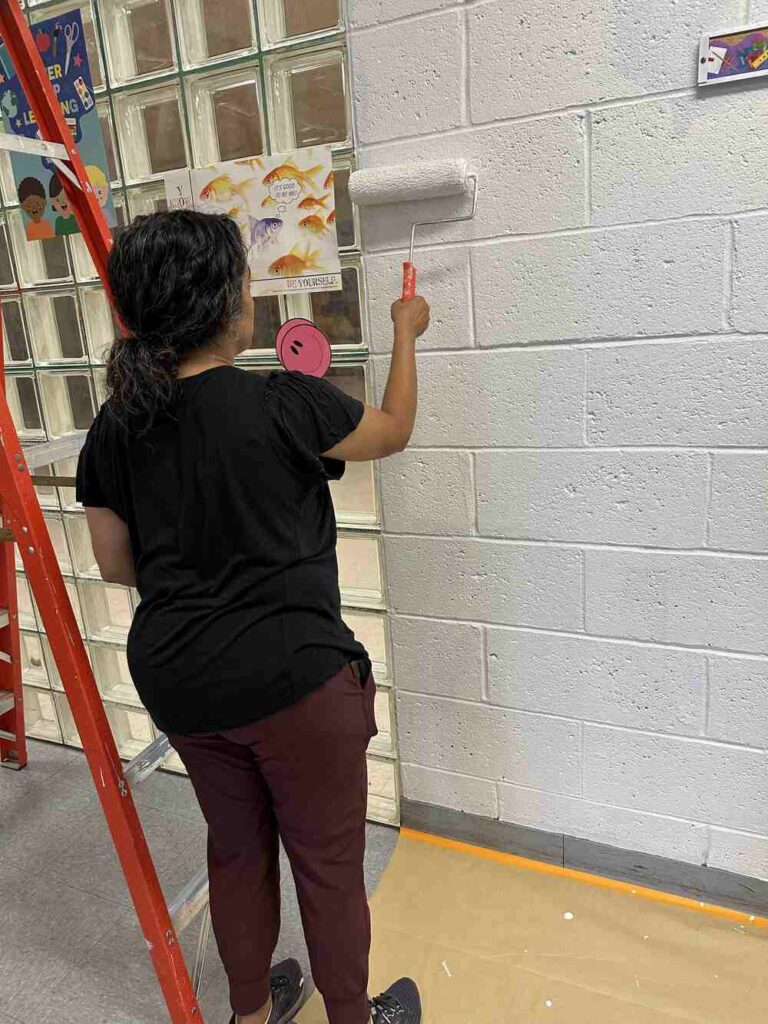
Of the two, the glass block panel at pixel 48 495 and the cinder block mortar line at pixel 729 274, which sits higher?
the cinder block mortar line at pixel 729 274

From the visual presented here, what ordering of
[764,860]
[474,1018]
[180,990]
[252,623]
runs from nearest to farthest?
1. [252,623]
2. [180,990]
3. [474,1018]
4. [764,860]

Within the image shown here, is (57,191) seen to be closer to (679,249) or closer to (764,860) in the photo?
(679,249)

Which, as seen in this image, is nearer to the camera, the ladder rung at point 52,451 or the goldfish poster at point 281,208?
the ladder rung at point 52,451

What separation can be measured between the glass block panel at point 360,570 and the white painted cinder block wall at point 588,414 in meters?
0.08

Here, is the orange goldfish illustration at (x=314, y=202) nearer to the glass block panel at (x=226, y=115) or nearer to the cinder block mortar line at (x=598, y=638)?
the glass block panel at (x=226, y=115)

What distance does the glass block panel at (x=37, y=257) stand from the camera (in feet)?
5.85

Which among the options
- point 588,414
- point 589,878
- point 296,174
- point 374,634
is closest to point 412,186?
point 296,174

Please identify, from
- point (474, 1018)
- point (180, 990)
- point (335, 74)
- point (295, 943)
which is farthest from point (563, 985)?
point (335, 74)

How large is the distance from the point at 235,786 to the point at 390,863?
0.74 m

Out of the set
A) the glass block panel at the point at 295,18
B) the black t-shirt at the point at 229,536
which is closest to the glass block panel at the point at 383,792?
the black t-shirt at the point at 229,536

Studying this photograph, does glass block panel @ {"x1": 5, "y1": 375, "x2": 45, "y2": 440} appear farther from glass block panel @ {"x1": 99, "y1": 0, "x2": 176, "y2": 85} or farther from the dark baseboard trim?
the dark baseboard trim

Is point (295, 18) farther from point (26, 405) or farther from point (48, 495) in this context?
point (48, 495)

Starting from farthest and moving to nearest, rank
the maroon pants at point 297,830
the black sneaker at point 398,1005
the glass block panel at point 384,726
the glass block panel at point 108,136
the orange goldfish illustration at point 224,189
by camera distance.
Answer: the glass block panel at point 384,726 < the glass block panel at point 108,136 < the orange goldfish illustration at point 224,189 < the black sneaker at point 398,1005 < the maroon pants at point 297,830

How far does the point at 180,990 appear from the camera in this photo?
1.22 m
